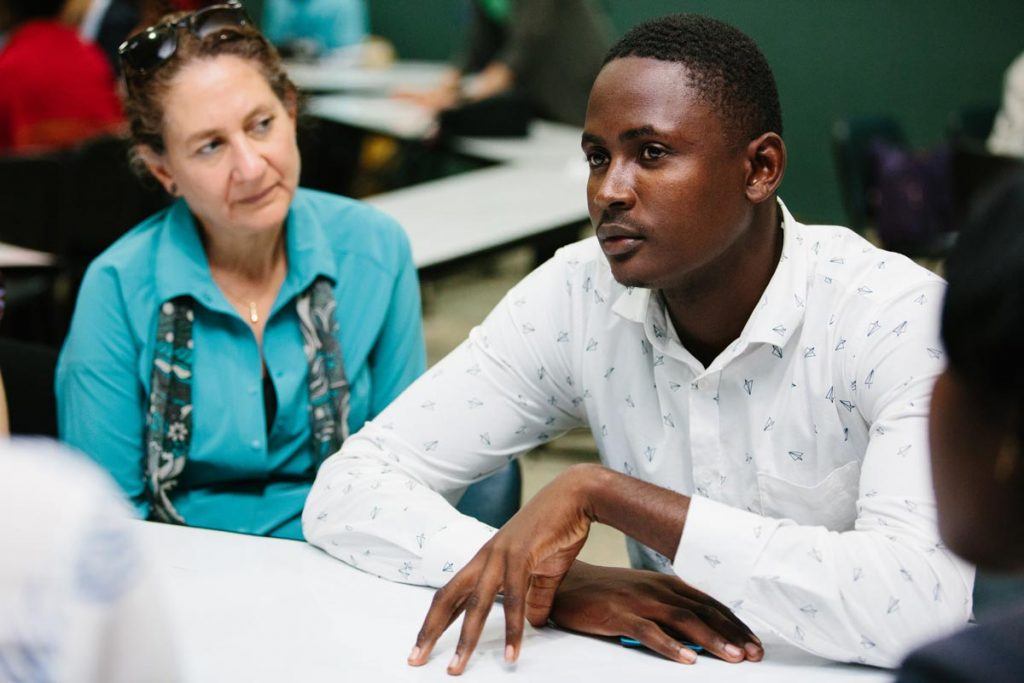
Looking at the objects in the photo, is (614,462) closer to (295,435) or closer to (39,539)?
(295,435)

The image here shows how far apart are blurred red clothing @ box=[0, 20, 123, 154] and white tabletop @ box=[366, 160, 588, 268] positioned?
1.27 meters

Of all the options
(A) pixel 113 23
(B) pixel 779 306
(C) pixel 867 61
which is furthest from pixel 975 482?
(C) pixel 867 61

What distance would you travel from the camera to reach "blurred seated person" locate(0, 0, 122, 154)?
4.19 meters

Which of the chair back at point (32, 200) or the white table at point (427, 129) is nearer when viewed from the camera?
the chair back at point (32, 200)

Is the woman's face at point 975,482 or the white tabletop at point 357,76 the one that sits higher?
the woman's face at point 975,482

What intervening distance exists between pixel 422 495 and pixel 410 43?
7.46 metres

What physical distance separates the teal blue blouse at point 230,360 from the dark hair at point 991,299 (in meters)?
1.48

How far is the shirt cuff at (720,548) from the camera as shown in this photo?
1314 mm

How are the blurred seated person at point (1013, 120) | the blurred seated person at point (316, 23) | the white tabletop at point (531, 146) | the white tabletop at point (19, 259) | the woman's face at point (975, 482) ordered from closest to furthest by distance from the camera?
the woman's face at point (975, 482) < the white tabletop at point (19, 259) < the white tabletop at point (531, 146) < the blurred seated person at point (1013, 120) < the blurred seated person at point (316, 23)

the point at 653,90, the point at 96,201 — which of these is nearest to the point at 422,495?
the point at 653,90

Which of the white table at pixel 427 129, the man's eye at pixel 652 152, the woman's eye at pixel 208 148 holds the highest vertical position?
the man's eye at pixel 652 152

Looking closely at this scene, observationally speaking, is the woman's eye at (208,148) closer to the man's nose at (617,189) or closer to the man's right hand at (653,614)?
the man's nose at (617,189)

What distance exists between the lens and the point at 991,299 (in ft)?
2.28

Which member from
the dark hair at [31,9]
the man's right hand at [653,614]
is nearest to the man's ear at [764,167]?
the man's right hand at [653,614]
